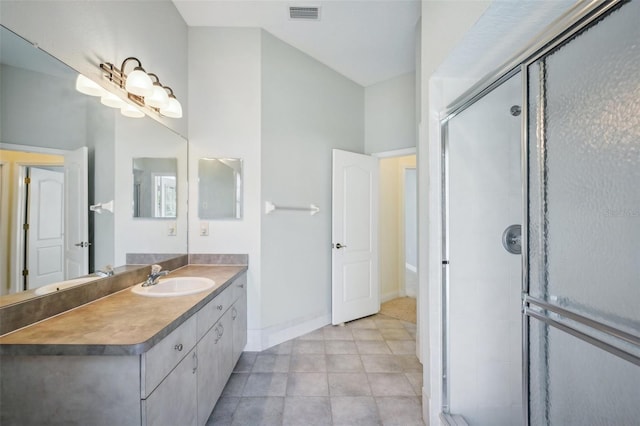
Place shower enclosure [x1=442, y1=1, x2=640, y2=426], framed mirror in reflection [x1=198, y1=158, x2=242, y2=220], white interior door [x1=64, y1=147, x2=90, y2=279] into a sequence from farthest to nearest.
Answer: framed mirror in reflection [x1=198, y1=158, x2=242, y2=220] → white interior door [x1=64, y1=147, x2=90, y2=279] → shower enclosure [x1=442, y1=1, x2=640, y2=426]

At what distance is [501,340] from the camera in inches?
61.2

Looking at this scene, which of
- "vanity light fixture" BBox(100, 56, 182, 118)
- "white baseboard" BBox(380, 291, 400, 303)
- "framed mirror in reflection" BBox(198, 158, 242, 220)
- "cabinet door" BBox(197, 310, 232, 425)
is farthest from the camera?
"white baseboard" BBox(380, 291, 400, 303)

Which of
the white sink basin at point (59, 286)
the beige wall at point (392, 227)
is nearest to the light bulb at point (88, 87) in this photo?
the white sink basin at point (59, 286)

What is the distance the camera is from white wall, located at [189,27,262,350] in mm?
2418

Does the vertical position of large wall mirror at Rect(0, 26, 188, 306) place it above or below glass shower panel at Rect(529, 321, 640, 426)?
above

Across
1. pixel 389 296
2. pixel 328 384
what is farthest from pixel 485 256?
pixel 389 296

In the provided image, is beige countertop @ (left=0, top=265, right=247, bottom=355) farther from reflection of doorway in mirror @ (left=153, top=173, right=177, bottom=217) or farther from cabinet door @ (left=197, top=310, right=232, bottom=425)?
reflection of doorway in mirror @ (left=153, top=173, right=177, bottom=217)

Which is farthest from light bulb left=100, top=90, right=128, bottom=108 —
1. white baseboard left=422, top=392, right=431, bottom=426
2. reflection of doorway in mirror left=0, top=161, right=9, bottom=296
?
Result: white baseboard left=422, top=392, right=431, bottom=426

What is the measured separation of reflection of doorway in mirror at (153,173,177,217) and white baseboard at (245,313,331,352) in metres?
1.29

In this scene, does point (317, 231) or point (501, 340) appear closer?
point (501, 340)

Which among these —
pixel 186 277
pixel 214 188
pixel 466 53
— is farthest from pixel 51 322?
pixel 466 53

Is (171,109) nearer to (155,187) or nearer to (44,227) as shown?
(155,187)

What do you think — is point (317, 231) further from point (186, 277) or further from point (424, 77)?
point (424, 77)

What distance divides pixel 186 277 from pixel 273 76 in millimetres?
1975
